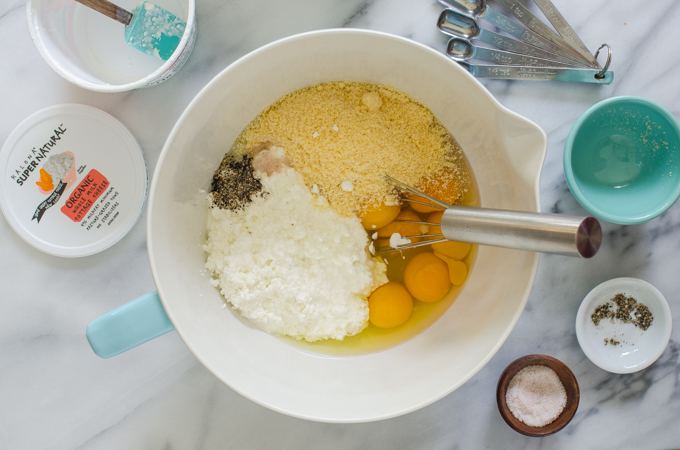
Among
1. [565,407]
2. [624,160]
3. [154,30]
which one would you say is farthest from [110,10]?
[565,407]

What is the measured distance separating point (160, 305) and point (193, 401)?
A: 33cm

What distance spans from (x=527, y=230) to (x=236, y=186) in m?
0.52

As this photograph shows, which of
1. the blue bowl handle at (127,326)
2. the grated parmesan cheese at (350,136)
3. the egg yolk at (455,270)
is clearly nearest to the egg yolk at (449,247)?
the egg yolk at (455,270)

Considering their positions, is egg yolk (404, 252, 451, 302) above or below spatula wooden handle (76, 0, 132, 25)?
below

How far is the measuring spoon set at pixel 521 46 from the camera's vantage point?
87 cm

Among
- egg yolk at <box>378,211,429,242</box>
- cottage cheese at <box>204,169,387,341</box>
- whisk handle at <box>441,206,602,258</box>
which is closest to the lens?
whisk handle at <box>441,206,602,258</box>

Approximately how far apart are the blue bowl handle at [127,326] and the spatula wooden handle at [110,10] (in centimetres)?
50

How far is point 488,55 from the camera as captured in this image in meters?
0.87

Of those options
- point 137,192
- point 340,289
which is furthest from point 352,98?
point 137,192

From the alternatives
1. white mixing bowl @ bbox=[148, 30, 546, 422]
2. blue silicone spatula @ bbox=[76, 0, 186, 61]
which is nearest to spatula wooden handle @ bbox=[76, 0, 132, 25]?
blue silicone spatula @ bbox=[76, 0, 186, 61]

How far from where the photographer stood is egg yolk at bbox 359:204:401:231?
88 centimetres

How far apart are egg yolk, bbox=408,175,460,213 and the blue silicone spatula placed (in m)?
0.54

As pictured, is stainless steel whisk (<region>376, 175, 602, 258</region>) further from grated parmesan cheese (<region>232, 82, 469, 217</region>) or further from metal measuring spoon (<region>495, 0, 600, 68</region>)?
metal measuring spoon (<region>495, 0, 600, 68</region>)

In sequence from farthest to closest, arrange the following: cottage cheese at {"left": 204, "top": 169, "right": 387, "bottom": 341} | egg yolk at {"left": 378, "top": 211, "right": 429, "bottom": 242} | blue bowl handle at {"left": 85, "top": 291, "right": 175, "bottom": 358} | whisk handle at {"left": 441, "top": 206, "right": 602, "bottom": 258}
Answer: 1. egg yolk at {"left": 378, "top": 211, "right": 429, "bottom": 242}
2. cottage cheese at {"left": 204, "top": 169, "right": 387, "bottom": 341}
3. blue bowl handle at {"left": 85, "top": 291, "right": 175, "bottom": 358}
4. whisk handle at {"left": 441, "top": 206, "right": 602, "bottom": 258}
